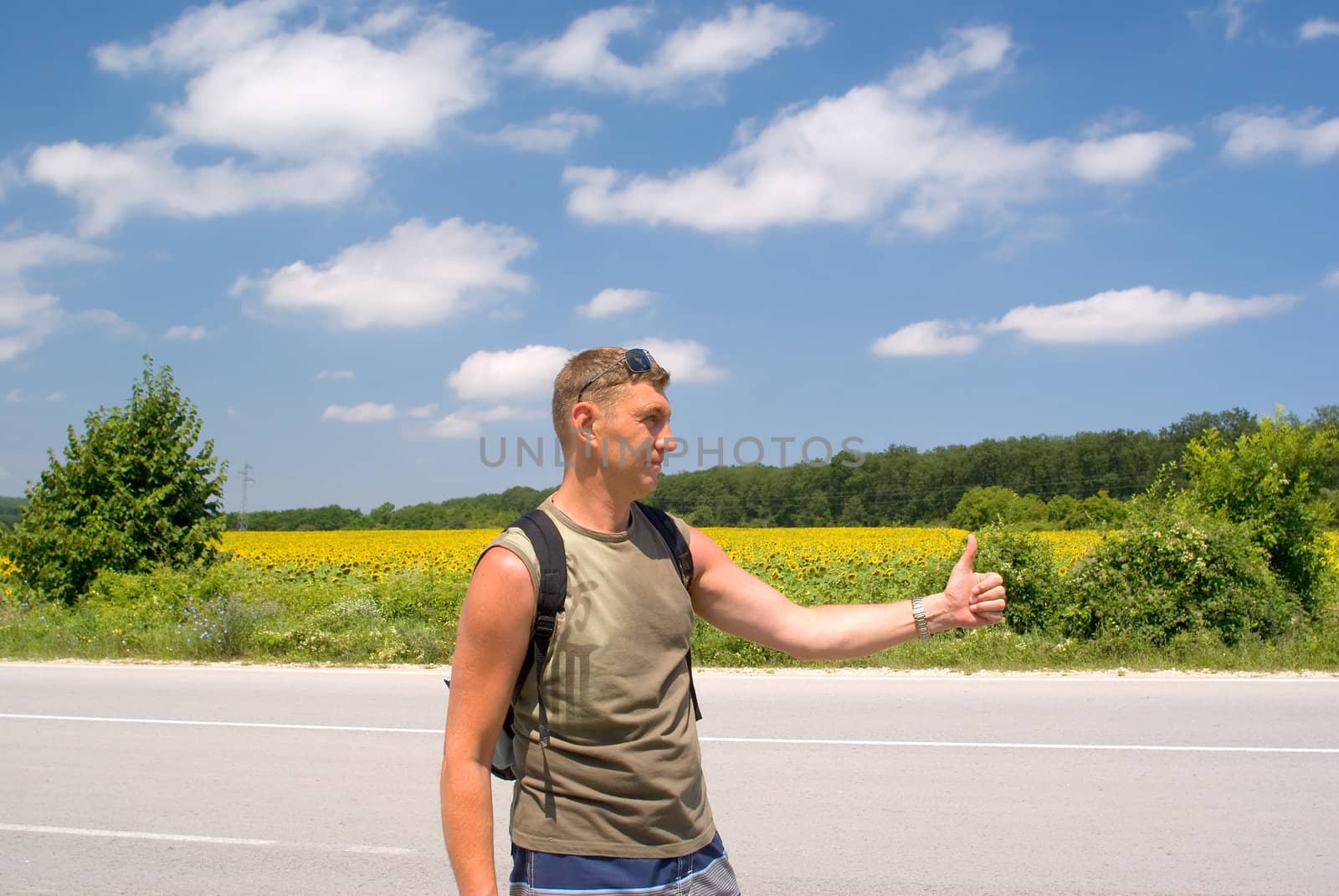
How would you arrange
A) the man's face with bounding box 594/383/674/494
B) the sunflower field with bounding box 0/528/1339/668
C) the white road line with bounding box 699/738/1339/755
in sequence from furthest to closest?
the sunflower field with bounding box 0/528/1339/668 < the white road line with bounding box 699/738/1339/755 < the man's face with bounding box 594/383/674/494

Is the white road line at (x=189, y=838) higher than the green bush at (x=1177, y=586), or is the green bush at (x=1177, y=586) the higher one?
the green bush at (x=1177, y=586)

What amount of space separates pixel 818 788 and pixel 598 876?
494 cm

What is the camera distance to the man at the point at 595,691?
1.87 metres

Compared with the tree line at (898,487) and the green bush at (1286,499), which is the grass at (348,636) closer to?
the green bush at (1286,499)

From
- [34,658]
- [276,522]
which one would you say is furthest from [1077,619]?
[276,522]

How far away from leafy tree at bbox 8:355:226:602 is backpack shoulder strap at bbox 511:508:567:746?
54.3 ft

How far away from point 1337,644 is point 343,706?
10369mm

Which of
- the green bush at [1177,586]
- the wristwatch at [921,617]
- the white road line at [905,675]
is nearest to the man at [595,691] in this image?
the wristwatch at [921,617]

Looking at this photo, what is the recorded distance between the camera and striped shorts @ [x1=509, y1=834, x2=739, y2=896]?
189 cm

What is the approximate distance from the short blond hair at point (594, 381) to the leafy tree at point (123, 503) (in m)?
16.5

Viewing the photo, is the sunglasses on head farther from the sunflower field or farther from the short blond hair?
the sunflower field

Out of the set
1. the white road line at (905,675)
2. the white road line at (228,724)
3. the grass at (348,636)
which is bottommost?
the white road line at (905,675)

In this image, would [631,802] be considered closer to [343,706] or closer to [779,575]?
[343,706]

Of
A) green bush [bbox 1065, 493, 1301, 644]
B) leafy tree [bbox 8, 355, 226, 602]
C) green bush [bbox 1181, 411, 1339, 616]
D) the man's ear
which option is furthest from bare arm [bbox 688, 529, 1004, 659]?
leafy tree [bbox 8, 355, 226, 602]
